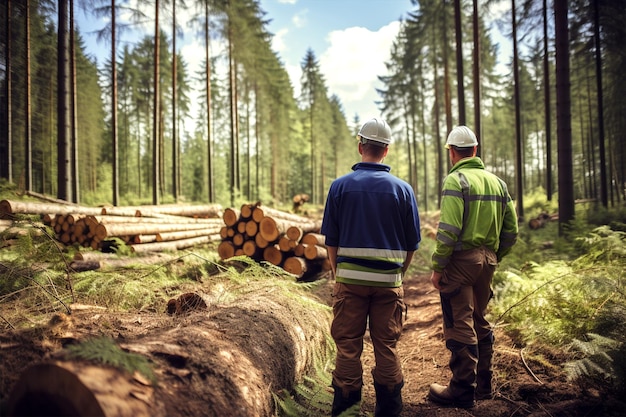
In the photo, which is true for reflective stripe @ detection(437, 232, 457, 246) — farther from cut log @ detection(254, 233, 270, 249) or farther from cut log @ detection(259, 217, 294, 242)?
cut log @ detection(254, 233, 270, 249)

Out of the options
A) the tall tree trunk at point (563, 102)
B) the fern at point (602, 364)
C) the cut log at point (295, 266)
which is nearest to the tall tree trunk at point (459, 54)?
the tall tree trunk at point (563, 102)

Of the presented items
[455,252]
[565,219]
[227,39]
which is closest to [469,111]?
[227,39]

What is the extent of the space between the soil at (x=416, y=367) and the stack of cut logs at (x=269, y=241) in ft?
10.6

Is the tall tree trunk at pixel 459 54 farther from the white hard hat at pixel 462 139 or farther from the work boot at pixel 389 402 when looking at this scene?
the work boot at pixel 389 402

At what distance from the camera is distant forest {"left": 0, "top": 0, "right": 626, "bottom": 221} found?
14.2 m

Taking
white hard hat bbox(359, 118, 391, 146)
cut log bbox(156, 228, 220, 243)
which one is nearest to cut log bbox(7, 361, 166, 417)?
white hard hat bbox(359, 118, 391, 146)

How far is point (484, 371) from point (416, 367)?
105 centimetres

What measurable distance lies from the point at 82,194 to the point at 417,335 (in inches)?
1281

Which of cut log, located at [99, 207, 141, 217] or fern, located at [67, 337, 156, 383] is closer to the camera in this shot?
fern, located at [67, 337, 156, 383]

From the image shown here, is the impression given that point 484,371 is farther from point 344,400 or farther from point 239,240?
point 239,240

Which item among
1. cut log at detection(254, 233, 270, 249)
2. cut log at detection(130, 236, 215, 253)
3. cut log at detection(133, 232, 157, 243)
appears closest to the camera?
cut log at detection(254, 233, 270, 249)

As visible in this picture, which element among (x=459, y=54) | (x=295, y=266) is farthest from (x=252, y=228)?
(x=459, y=54)

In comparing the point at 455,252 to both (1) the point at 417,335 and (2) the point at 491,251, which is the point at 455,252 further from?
(1) the point at 417,335

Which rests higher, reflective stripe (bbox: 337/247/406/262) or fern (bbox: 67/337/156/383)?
reflective stripe (bbox: 337/247/406/262)
